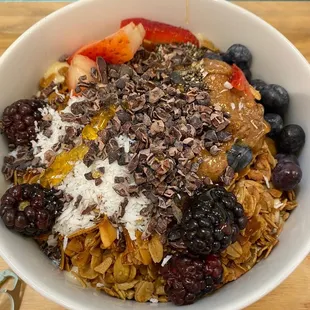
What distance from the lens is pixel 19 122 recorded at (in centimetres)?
157

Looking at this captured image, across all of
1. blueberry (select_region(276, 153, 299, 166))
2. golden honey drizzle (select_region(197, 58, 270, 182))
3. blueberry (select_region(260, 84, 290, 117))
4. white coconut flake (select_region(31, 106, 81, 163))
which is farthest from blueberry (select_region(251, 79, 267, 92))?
white coconut flake (select_region(31, 106, 81, 163))

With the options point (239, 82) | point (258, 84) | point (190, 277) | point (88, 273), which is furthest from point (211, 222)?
point (258, 84)

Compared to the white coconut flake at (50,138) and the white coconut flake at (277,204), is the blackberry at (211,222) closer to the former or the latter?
the white coconut flake at (277,204)

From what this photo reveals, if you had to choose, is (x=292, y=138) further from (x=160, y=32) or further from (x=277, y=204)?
(x=160, y=32)

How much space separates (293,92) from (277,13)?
64cm

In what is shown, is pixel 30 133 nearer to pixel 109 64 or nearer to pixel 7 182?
pixel 7 182

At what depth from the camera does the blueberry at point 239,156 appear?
1530 mm

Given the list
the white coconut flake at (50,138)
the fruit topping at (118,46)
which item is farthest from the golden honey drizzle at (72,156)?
the fruit topping at (118,46)

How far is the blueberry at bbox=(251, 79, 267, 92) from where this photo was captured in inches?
68.5

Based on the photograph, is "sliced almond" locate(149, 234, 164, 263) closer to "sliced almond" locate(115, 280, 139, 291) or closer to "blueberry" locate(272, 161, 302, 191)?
"sliced almond" locate(115, 280, 139, 291)

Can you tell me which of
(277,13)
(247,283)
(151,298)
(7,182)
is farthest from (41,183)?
(277,13)

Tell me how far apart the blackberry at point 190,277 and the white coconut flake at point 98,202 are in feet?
0.51

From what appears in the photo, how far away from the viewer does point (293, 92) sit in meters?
1.71

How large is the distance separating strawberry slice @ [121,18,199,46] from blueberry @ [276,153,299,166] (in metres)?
0.53
